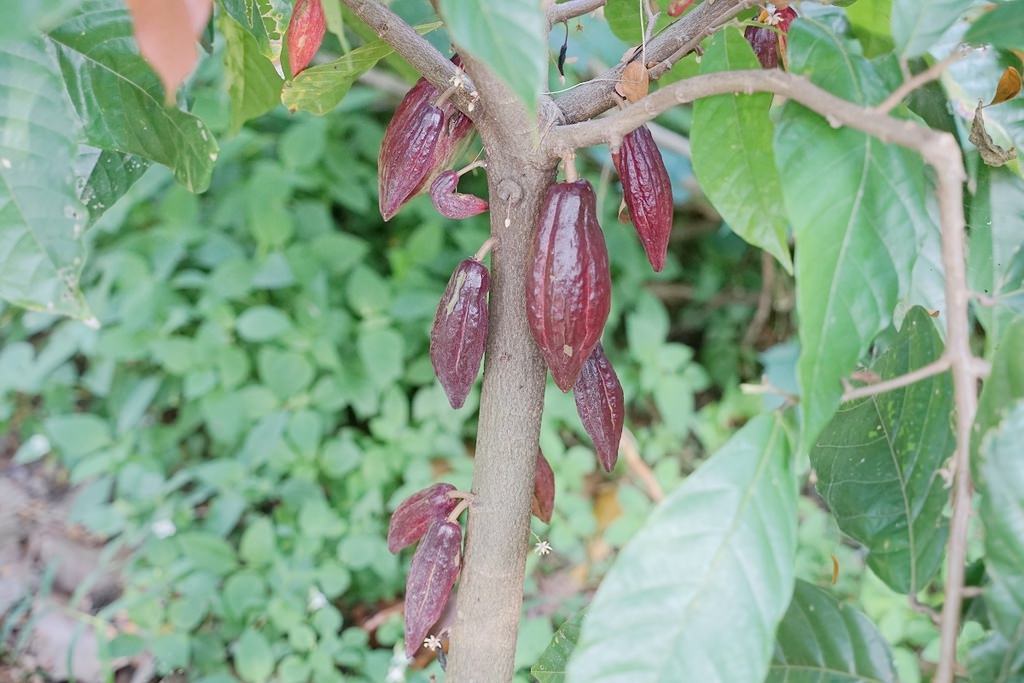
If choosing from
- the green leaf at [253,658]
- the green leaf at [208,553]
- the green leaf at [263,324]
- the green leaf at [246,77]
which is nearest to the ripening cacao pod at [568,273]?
the green leaf at [246,77]

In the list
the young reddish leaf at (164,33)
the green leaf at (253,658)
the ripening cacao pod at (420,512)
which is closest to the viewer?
the young reddish leaf at (164,33)

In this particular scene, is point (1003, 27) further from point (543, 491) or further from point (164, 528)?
point (164, 528)

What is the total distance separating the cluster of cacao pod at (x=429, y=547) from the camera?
676mm

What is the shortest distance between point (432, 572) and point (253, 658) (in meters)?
0.87

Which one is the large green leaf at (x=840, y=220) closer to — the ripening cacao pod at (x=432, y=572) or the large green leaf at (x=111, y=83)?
the ripening cacao pod at (x=432, y=572)

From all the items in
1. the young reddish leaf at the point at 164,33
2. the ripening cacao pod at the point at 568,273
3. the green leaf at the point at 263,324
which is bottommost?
the green leaf at the point at 263,324

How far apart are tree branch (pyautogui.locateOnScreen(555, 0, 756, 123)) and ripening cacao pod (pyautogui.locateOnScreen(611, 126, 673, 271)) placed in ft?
0.11

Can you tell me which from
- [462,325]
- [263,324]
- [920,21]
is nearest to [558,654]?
[462,325]

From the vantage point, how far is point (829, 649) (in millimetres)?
578

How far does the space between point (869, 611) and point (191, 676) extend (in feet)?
3.57

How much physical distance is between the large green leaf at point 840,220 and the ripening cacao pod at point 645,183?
0.39 feet

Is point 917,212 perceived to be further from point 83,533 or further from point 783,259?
point 83,533

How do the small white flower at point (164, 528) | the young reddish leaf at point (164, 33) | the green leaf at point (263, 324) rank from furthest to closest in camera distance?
1. the green leaf at point (263, 324)
2. the small white flower at point (164, 528)
3. the young reddish leaf at point (164, 33)

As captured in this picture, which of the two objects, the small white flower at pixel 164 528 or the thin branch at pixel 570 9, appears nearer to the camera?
the thin branch at pixel 570 9
